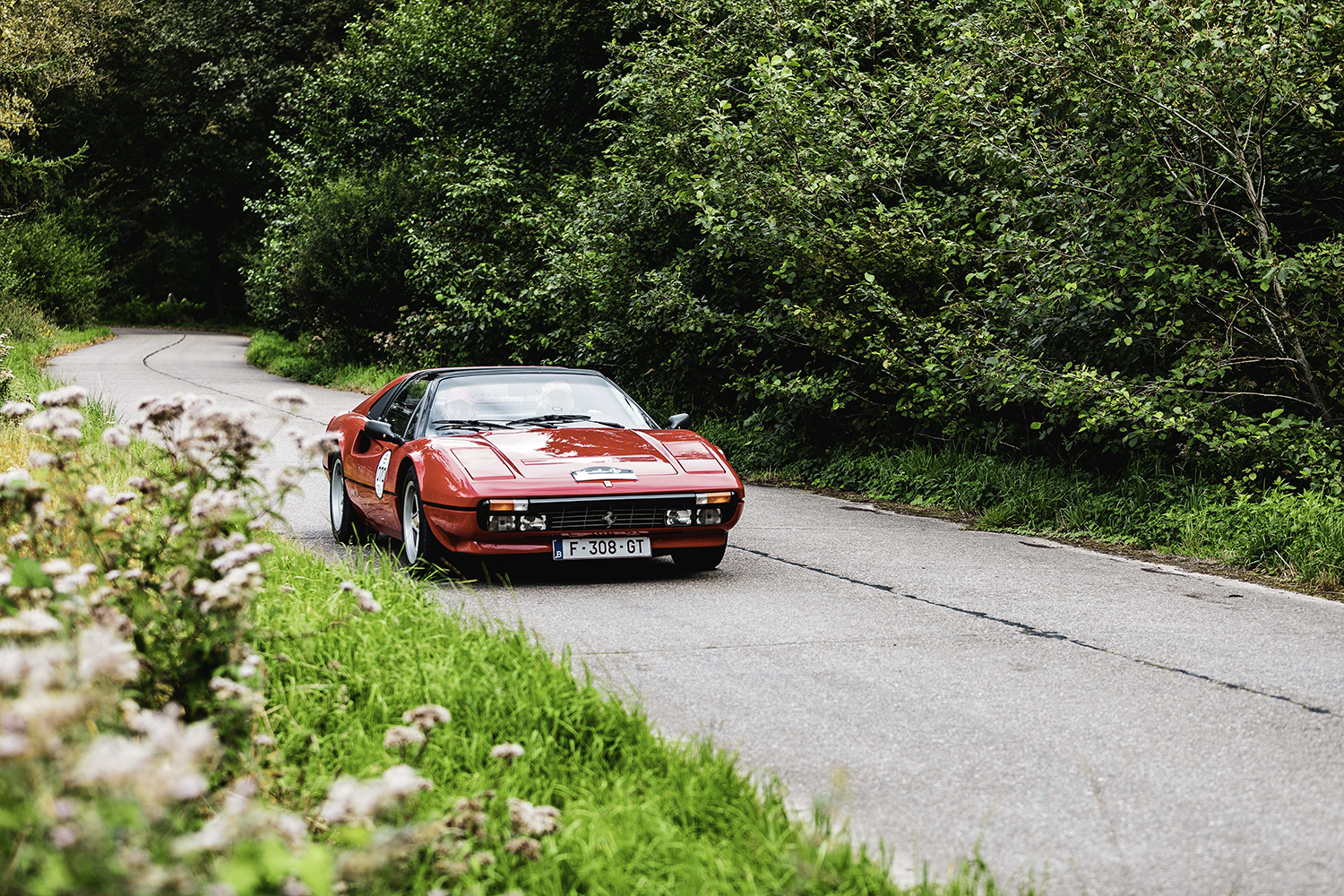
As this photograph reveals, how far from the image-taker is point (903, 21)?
15.4 metres

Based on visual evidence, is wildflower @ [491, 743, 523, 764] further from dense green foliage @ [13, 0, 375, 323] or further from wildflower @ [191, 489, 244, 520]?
dense green foliage @ [13, 0, 375, 323]

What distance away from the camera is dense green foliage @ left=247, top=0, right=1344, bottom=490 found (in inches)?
395

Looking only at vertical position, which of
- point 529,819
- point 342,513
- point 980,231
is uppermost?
point 980,231

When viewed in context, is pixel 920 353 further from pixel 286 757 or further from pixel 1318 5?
pixel 286 757

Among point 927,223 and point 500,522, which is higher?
point 927,223

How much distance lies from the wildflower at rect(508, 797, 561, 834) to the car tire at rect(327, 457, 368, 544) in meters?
6.58

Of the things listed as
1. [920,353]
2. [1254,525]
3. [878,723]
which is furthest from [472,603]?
[920,353]


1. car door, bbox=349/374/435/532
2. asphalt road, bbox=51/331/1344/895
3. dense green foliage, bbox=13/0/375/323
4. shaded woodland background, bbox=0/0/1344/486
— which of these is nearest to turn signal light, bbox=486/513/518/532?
asphalt road, bbox=51/331/1344/895

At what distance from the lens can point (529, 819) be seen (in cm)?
327

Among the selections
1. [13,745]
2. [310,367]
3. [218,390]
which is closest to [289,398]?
[13,745]

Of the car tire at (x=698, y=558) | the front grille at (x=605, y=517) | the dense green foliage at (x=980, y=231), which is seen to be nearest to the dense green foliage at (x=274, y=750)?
the front grille at (x=605, y=517)

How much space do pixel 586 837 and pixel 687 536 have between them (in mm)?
4660

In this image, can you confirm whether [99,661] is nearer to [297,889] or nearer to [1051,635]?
[297,889]

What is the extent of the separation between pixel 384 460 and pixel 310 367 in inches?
971
